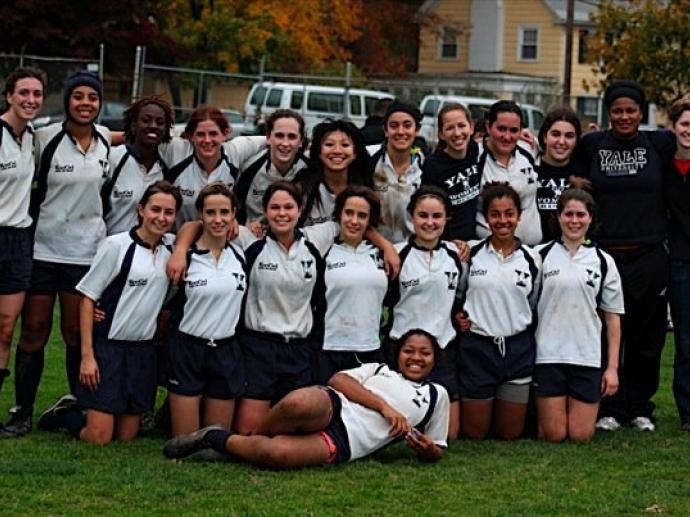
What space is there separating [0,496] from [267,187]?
279 centimetres

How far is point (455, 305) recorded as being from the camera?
29.6 ft

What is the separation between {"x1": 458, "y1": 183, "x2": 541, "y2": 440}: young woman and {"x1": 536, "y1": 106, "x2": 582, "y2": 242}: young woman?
1.41ft

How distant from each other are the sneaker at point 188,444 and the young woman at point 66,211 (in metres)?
1.19

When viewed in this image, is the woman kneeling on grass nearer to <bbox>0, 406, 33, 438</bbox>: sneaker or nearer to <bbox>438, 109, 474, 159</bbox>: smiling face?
<bbox>0, 406, 33, 438</bbox>: sneaker

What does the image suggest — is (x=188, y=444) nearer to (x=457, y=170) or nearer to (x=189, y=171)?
(x=189, y=171)

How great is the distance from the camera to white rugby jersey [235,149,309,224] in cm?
895

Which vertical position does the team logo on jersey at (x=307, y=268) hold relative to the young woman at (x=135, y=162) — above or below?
below

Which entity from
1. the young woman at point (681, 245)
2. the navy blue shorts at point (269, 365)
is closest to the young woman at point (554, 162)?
the young woman at point (681, 245)

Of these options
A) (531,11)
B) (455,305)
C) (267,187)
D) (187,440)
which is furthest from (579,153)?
(531,11)

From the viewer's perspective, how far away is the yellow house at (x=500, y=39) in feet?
174

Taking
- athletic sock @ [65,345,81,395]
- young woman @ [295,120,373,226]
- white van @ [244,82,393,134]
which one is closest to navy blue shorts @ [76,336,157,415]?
athletic sock @ [65,345,81,395]

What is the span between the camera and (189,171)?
8.85 metres

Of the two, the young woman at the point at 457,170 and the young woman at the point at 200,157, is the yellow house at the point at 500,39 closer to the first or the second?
the young woman at the point at 457,170

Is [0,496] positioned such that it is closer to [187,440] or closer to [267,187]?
[187,440]
